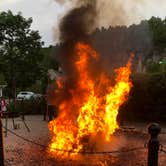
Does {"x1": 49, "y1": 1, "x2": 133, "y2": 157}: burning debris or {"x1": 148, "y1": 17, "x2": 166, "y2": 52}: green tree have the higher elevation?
{"x1": 148, "y1": 17, "x2": 166, "y2": 52}: green tree

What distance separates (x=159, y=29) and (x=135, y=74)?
4288cm

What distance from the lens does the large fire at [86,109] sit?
31.8ft

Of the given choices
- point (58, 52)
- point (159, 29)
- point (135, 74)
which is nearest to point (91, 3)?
point (58, 52)

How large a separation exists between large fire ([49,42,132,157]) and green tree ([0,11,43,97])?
59.9ft

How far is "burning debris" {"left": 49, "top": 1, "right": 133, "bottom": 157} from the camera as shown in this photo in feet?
32.0

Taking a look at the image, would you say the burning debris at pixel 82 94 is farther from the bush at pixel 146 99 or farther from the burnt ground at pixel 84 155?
the bush at pixel 146 99

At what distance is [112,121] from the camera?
10.2 meters

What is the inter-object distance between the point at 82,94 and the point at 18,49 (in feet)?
64.1

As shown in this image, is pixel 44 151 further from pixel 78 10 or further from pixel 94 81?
pixel 78 10

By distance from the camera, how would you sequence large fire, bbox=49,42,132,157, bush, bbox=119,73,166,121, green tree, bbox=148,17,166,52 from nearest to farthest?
large fire, bbox=49,42,132,157 < bush, bbox=119,73,166,121 < green tree, bbox=148,17,166,52

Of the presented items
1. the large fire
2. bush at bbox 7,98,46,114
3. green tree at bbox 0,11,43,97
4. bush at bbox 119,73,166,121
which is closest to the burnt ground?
the large fire

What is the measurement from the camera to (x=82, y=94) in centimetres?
1024

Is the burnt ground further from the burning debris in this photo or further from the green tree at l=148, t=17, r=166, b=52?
the green tree at l=148, t=17, r=166, b=52

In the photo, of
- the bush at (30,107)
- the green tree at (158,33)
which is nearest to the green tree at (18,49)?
the bush at (30,107)
